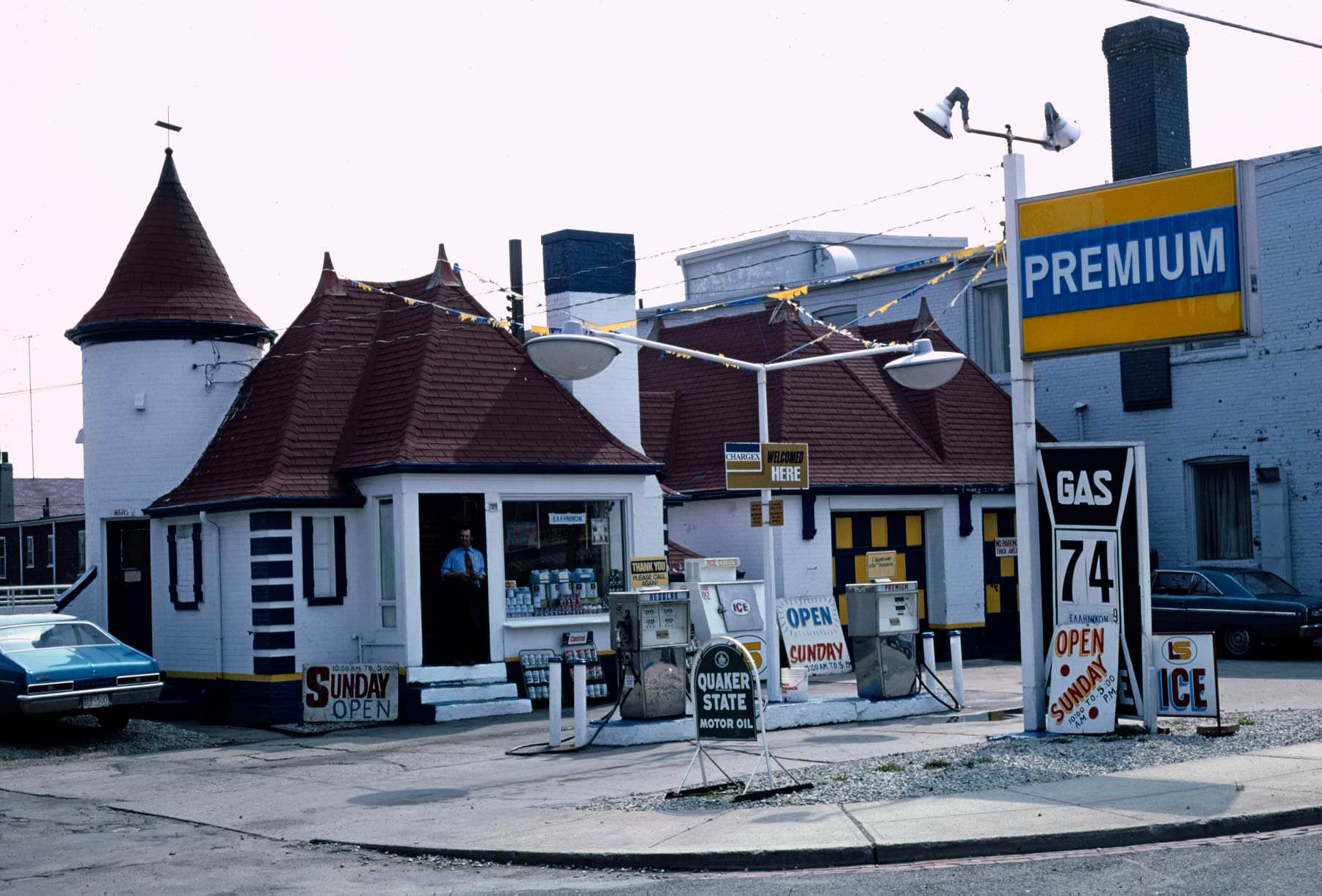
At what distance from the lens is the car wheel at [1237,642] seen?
25828 mm

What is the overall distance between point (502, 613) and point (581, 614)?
141 centimetres

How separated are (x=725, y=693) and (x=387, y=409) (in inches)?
415

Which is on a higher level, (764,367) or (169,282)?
(169,282)

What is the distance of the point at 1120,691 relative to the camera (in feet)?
50.1

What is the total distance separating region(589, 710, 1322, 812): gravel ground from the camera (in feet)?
40.3

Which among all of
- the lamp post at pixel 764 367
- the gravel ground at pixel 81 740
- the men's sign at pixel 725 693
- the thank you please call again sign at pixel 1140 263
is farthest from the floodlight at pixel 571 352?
the gravel ground at pixel 81 740

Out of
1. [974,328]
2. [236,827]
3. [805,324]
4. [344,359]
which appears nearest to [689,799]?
[236,827]

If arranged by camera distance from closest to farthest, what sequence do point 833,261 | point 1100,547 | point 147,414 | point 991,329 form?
1. point 1100,547
2. point 147,414
3. point 991,329
4. point 833,261

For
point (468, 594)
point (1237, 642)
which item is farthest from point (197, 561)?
point (1237, 642)

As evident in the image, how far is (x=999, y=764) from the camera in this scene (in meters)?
13.4

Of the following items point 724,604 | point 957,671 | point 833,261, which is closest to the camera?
point 957,671

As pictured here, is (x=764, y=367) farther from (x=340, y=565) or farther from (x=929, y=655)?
(x=340, y=565)

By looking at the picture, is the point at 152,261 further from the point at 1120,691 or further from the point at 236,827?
the point at 1120,691

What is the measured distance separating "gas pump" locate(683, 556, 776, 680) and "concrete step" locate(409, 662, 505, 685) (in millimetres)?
2859
